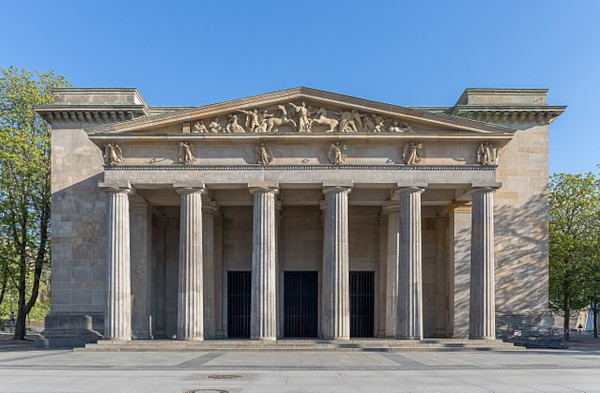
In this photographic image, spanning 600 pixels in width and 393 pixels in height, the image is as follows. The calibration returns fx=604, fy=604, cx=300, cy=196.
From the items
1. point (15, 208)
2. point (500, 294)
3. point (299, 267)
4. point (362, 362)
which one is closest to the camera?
point (362, 362)

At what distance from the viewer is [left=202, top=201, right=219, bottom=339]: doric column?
116ft

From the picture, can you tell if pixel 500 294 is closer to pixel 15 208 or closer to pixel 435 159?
pixel 435 159

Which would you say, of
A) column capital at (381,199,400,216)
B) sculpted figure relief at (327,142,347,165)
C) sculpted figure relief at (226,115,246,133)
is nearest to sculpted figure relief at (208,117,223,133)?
sculpted figure relief at (226,115,246,133)

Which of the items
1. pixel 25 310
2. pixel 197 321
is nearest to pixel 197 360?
pixel 197 321

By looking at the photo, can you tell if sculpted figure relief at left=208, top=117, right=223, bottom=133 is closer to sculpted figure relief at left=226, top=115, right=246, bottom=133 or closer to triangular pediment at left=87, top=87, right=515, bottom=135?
triangular pediment at left=87, top=87, right=515, bottom=135

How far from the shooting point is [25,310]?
4403 centimetres

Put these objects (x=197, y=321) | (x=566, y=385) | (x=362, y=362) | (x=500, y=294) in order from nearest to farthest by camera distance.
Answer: (x=566, y=385) < (x=362, y=362) < (x=197, y=321) < (x=500, y=294)

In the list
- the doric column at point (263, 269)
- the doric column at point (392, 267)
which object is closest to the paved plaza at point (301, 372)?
the doric column at point (263, 269)

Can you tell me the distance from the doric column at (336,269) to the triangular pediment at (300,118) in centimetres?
379

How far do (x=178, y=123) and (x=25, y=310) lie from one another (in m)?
21.5

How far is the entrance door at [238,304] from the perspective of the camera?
40.1 m

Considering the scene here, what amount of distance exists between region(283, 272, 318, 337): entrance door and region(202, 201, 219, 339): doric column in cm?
→ 579

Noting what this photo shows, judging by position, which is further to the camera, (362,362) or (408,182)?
(408,182)

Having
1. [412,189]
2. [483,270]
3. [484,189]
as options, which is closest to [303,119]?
[412,189]
